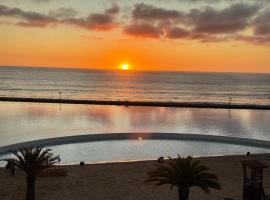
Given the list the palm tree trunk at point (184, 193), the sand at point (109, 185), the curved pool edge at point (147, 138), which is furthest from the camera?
the curved pool edge at point (147, 138)

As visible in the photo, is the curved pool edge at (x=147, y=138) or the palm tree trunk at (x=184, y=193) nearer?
the palm tree trunk at (x=184, y=193)

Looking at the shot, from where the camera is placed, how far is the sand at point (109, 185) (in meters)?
23.3

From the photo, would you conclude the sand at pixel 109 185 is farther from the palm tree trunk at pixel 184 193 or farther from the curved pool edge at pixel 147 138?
the curved pool edge at pixel 147 138

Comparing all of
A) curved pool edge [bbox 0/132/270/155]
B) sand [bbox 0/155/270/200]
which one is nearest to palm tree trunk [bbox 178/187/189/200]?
sand [bbox 0/155/270/200]

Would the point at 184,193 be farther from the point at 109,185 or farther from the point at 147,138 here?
the point at 147,138

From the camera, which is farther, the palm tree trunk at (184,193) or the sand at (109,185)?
the sand at (109,185)

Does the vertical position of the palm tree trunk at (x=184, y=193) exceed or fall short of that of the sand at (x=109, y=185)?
it exceeds it

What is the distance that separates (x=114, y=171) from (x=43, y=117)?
41425mm

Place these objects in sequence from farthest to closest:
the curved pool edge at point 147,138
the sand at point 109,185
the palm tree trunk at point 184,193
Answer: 1. the curved pool edge at point 147,138
2. the sand at point 109,185
3. the palm tree trunk at point 184,193

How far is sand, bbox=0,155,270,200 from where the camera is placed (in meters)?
23.3

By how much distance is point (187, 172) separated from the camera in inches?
707

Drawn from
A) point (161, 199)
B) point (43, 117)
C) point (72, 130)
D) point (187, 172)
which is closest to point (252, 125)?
point (72, 130)

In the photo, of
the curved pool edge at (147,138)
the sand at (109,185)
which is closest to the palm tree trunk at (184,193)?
the sand at (109,185)

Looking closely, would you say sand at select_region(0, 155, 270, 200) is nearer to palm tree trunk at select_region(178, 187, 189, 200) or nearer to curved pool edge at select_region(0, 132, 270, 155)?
palm tree trunk at select_region(178, 187, 189, 200)
